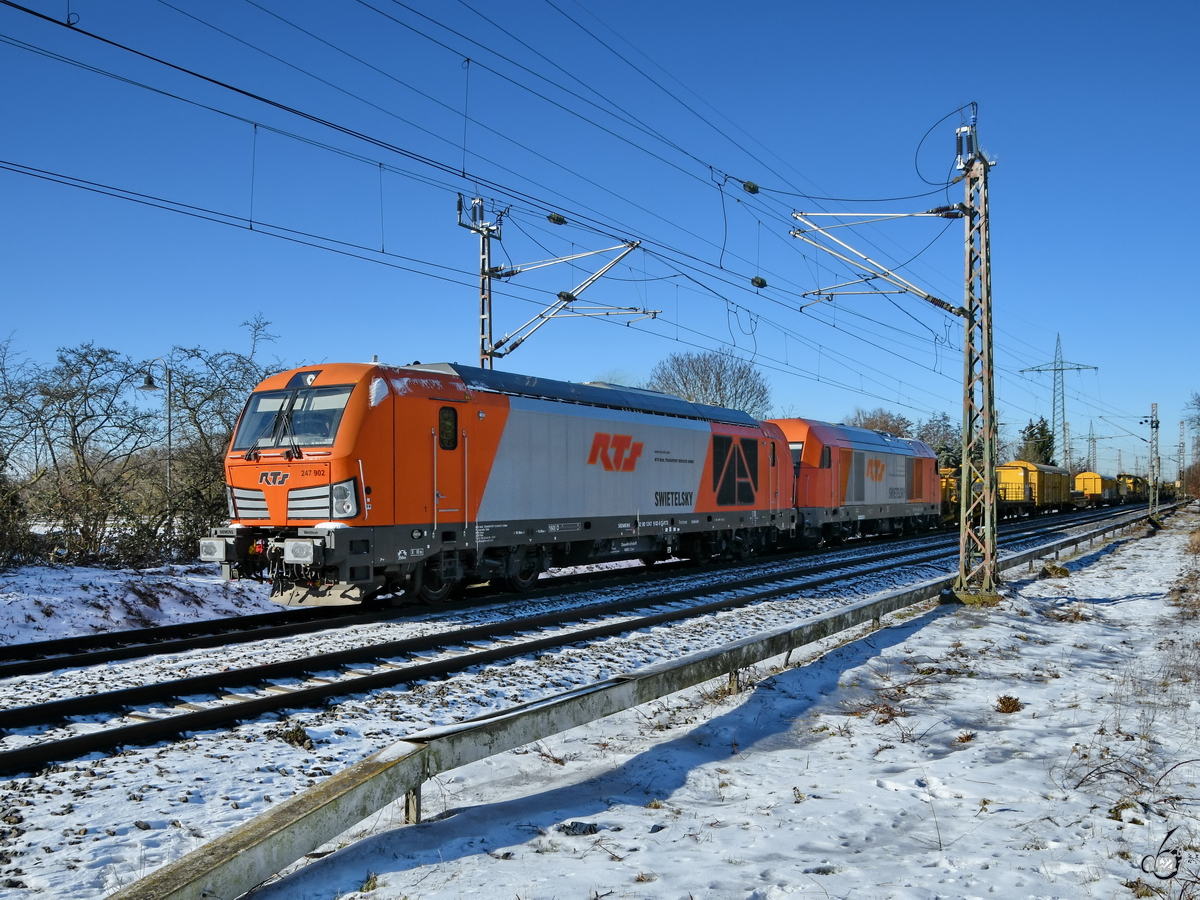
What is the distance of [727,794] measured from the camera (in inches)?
198

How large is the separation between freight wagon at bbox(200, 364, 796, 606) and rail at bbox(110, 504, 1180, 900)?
5.73m

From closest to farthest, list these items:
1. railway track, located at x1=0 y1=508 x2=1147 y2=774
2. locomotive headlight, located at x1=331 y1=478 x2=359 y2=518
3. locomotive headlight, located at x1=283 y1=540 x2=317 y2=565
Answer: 1. railway track, located at x1=0 y1=508 x2=1147 y2=774
2. locomotive headlight, located at x1=283 y1=540 x2=317 y2=565
3. locomotive headlight, located at x1=331 y1=478 x2=359 y2=518

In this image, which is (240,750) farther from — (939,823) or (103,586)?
(103,586)

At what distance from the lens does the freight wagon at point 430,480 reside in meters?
10.8

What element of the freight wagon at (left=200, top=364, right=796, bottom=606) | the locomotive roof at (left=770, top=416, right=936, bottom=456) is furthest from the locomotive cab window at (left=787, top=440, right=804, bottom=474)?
the freight wagon at (left=200, top=364, right=796, bottom=606)

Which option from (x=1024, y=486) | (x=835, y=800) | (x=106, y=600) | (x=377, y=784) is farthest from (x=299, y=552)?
(x=1024, y=486)

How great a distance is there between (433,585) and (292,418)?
3.19m

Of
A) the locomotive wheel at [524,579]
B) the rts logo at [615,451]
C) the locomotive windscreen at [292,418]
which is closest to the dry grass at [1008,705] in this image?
the locomotive windscreen at [292,418]

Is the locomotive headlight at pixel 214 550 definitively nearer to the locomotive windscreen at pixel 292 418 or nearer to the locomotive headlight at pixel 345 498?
the locomotive windscreen at pixel 292 418

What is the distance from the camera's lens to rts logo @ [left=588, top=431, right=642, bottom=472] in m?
14.9

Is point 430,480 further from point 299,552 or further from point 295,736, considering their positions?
point 295,736

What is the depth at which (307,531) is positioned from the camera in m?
10.8

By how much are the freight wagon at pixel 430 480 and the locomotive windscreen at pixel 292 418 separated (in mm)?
23

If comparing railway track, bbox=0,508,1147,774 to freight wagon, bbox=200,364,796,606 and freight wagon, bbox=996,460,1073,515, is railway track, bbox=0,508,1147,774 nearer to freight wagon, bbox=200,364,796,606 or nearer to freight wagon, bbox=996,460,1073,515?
freight wagon, bbox=200,364,796,606
